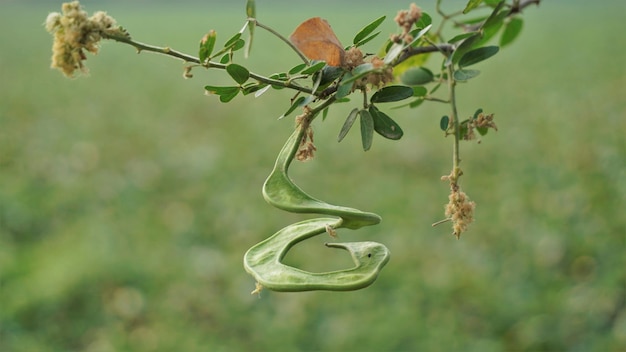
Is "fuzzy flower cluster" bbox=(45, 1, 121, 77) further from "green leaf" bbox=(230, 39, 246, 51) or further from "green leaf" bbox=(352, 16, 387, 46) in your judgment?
"green leaf" bbox=(352, 16, 387, 46)

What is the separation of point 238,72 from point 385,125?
0.13 metres

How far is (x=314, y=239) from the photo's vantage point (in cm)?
256

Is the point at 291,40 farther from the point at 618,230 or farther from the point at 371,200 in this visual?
the point at 371,200

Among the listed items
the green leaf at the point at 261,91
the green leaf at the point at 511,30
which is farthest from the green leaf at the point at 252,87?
the green leaf at the point at 511,30

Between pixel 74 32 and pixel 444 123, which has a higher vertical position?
pixel 444 123

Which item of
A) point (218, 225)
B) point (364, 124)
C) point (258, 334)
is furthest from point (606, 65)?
point (364, 124)

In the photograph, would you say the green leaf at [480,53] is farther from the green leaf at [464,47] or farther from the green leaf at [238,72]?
the green leaf at [238,72]

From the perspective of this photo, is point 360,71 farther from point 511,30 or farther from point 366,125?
point 511,30

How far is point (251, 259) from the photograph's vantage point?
55 centimetres

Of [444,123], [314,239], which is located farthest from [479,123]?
[314,239]

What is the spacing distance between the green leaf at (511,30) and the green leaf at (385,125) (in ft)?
1.48

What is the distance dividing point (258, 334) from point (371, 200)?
1.04m

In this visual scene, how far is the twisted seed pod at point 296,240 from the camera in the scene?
50 centimetres

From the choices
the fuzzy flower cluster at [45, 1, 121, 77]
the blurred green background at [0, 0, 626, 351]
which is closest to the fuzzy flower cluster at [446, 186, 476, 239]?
the fuzzy flower cluster at [45, 1, 121, 77]
